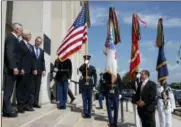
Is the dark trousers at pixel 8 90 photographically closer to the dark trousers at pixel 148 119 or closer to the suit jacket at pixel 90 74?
the dark trousers at pixel 148 119

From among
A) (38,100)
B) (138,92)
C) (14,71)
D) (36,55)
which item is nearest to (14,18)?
(36,55)

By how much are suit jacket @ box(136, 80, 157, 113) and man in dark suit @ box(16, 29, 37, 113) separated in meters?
2.89

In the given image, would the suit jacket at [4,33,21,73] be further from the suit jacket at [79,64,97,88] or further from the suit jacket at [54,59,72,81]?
the suit jacket at [54,59,72,81]

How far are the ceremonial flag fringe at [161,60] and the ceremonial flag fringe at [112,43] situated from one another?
122cm

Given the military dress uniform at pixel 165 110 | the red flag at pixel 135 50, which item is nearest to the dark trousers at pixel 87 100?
the red flag at pixel 135 50

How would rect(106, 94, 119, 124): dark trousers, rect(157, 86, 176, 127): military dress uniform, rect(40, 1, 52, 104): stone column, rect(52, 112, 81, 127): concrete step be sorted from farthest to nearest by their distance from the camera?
rect(40, 1, 52, 104): stone column < rect(106, 94, 119, 124): dark trousers < rect(157, 86, 176, 127): military dress uniform < rect(52, 112, 81, 127): concrete step

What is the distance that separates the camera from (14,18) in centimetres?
1127

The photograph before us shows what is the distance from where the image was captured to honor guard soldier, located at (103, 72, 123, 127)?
9906mm

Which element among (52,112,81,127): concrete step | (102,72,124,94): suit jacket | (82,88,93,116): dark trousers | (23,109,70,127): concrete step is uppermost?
(102,72,124,94): suit jacket

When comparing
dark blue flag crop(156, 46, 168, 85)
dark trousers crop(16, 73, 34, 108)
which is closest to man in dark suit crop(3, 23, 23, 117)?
dark trousers crop(16, 73, 34, 108)

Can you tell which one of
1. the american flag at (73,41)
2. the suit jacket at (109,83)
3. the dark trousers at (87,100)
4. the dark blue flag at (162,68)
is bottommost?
the dark trousers at (87,100)

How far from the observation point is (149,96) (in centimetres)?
835

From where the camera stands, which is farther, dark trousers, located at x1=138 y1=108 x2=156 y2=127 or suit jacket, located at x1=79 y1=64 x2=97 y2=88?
suit jacket, located at x1=79 y1=64 x2=97 y2=88

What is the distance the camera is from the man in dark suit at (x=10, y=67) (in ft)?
25.4
